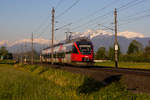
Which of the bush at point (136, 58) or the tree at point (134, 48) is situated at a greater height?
the tree at point (134, 48)

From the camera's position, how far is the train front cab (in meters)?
38.0

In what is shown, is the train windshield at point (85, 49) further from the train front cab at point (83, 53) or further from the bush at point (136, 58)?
the bush at point (136, 58)

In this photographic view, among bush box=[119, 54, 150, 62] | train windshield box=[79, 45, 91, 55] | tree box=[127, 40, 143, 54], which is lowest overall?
bush box=[119, 54, 150, 62]

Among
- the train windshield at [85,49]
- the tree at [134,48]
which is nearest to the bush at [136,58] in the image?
the train windshield at [85,49]

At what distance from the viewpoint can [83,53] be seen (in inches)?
1497

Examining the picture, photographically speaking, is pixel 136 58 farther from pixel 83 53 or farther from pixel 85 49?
pixel 83 53

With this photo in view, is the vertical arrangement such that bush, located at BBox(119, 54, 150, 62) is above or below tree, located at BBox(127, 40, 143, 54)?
below

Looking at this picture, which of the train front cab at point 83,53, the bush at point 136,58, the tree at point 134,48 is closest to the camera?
the train front cab at point 83,53

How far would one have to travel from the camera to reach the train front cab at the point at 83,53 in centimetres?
3798

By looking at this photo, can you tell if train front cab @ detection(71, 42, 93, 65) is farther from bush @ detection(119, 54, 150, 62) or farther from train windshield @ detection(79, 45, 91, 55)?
bush @ detection(119, 54, 150, 62)

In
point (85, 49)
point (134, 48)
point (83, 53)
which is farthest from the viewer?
point (134, 48)

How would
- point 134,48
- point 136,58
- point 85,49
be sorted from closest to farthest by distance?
point 85,49 < point 136,58 < point 134,48

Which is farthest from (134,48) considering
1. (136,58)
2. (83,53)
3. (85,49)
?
(83,53)

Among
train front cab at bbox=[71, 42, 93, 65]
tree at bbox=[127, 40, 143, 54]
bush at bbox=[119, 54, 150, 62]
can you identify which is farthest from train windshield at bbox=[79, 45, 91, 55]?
tree at bbox=[127, 40, 143, 54]
